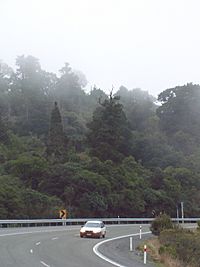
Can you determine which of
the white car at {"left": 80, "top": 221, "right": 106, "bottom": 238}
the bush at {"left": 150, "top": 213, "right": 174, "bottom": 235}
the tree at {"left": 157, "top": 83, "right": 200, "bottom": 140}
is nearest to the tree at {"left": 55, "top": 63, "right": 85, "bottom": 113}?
the tree at {"left": 157, "top": 83, "right": 200, "bottom": 140}

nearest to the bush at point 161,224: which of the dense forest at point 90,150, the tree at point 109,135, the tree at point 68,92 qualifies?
the dense forest at point 90,150

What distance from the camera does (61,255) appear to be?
77.9 feet

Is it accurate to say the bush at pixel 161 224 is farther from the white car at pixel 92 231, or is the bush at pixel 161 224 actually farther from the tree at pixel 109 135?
the tree at pixel 109 135

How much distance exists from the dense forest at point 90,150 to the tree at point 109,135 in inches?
6.5

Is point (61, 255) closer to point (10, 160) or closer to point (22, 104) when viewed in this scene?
point (10, 160)

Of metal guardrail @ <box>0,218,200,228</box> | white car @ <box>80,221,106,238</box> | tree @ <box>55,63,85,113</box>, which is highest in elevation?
tree @ <box>55,63,85,113</box>

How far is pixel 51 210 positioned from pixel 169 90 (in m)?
73.8

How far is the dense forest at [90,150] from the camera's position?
6675 centimetres

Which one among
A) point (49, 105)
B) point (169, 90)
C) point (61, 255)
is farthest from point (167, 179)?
point (61, 255)

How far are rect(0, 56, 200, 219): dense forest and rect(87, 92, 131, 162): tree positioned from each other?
166mm

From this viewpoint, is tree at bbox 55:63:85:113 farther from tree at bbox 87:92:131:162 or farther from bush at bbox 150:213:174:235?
bush at bbox 150:213:174:235

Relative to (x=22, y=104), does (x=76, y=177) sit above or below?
below

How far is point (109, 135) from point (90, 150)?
437 centimetres

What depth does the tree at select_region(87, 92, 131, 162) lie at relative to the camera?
89.4 metres
